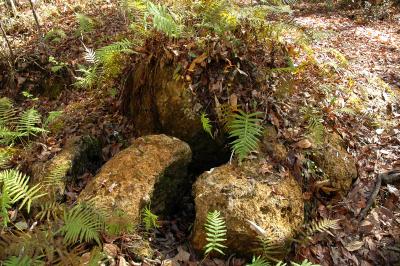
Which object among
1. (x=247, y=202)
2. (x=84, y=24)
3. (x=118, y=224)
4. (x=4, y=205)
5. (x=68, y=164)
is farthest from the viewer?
(x=84, y=24)

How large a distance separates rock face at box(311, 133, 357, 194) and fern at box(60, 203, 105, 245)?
8.23ft

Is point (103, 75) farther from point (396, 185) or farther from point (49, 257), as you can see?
point (396, 185)

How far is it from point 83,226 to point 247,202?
154cm

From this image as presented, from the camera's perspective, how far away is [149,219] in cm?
329

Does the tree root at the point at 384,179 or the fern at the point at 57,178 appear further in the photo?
the tree root at the point at 384,179

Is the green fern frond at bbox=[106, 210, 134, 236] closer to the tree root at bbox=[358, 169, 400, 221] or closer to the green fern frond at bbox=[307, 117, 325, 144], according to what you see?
the green fern frond at bbox=[307, 117, 325, 144]

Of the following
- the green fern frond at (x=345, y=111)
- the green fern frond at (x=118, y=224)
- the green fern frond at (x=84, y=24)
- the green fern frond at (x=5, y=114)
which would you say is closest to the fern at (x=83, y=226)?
the green fern frond at (x=118, y=224)

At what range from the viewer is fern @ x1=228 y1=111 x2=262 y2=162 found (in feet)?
12.0

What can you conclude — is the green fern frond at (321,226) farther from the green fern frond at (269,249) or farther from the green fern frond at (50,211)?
the green fern frond at (50,211)

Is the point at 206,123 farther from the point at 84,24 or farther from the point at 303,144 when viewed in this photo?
the point at 84,24

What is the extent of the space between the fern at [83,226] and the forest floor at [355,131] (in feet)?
3.84

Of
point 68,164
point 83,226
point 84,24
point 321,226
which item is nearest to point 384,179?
point 321,226

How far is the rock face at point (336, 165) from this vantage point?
13.2ft

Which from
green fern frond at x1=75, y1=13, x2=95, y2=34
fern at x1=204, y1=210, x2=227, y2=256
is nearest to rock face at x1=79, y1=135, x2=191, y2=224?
fern at x1=204, y1=210, x2=227, y2=256
